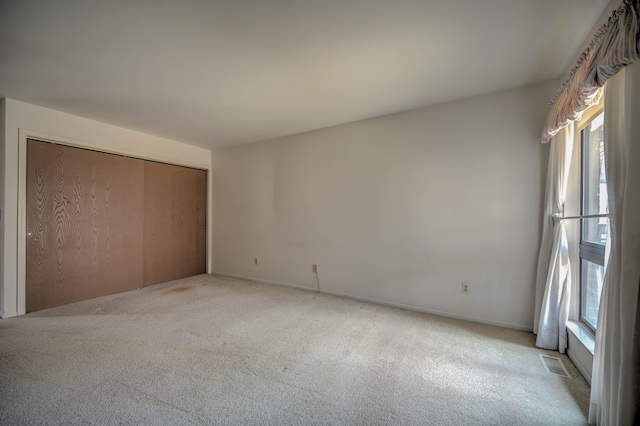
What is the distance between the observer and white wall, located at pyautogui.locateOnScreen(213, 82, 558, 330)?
250 centimetres

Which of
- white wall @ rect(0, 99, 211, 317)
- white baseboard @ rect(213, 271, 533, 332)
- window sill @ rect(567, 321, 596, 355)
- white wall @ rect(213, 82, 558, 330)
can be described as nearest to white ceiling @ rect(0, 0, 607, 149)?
white wall @ rect(0, 99, 211, 317)

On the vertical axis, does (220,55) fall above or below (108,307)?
above

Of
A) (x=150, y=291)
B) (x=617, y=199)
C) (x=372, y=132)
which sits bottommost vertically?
(x=150, y=291)

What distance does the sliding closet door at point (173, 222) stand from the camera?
3986mm

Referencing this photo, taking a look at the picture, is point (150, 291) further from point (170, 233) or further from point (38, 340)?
point (38, 340)

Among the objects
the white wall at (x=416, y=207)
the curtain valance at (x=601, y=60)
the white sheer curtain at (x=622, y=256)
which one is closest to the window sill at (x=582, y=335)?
the white wall at (x=416, y=207)

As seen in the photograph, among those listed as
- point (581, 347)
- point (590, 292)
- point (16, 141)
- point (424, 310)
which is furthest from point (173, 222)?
point (590, 292)

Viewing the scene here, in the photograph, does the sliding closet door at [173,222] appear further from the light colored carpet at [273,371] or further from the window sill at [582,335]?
the window sill at [582,335]

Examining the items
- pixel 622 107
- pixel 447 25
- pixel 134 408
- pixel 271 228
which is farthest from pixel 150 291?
pixel 622 107

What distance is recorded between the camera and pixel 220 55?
198cm

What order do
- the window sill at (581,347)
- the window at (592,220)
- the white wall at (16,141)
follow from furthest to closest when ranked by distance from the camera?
the white wall at (16,141)
the window at (592,220)
the window sill at (581,347)

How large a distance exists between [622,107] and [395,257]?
7.31 ft

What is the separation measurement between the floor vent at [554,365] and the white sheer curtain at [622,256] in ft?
2.04

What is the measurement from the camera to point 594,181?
1956 millimetres
